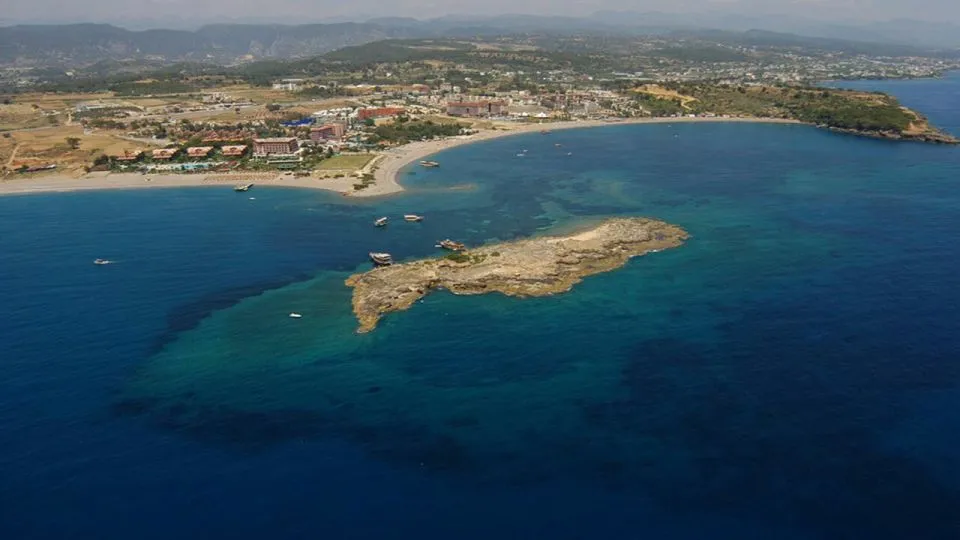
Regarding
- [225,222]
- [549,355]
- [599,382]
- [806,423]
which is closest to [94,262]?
[225,222]

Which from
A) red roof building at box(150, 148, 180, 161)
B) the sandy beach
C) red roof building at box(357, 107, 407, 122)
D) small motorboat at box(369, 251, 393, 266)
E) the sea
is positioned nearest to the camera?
the sea

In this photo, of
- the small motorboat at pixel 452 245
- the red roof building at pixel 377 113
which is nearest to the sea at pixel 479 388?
the small motorboat at pixel 452 245

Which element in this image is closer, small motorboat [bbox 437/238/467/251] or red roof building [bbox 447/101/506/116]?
small motorboat [bbox 437/238/467/251]

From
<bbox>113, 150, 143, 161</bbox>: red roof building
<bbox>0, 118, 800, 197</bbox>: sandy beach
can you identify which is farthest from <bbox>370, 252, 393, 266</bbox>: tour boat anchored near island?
<bbox>113, 150, 143, 161</bbox>: red roof building

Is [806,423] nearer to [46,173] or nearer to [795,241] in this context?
[795,241]

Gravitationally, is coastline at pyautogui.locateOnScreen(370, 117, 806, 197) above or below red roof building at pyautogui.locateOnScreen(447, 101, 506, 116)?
below

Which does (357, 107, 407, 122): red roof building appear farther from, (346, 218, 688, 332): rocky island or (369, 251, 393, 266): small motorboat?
(346, 218, 688, 332): rocky island

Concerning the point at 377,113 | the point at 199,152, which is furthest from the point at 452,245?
the point at 377,113

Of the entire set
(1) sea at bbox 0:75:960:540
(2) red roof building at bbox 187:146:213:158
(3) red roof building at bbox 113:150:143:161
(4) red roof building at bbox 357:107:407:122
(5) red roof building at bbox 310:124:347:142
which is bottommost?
(1) sea at bbox 0:75:960:540
